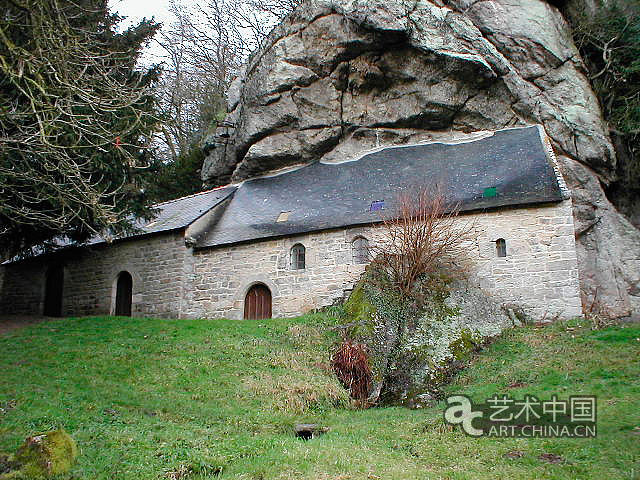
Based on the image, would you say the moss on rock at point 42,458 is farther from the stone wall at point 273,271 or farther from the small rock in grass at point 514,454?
the stone wall at point 273,271

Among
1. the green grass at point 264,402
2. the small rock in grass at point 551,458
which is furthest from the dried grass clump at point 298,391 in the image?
the small rock in grass at point 551,458

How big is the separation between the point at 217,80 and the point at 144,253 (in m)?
14.0

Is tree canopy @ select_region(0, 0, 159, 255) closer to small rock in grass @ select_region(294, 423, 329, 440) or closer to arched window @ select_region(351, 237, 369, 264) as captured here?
small rock in grass @ select_region(294, 423, 329, 440)

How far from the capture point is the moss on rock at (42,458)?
5629mm

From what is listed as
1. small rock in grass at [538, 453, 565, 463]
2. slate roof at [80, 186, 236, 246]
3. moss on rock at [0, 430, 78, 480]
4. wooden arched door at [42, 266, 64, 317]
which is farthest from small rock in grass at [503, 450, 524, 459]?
wooden arched door at [42, 266, 64, 317]

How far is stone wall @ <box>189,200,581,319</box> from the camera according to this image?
13664mm

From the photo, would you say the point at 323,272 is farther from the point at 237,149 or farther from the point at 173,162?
the point at 173,162

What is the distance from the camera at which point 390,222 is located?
1405 cm

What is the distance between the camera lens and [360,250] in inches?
604

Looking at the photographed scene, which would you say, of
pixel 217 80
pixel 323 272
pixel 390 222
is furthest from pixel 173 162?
pixel 390 222

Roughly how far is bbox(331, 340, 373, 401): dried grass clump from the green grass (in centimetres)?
30

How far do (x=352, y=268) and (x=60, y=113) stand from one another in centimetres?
914

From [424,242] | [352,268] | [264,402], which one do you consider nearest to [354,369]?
[264,402]

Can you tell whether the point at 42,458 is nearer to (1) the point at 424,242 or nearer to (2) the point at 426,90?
(1) the point at 424,242
